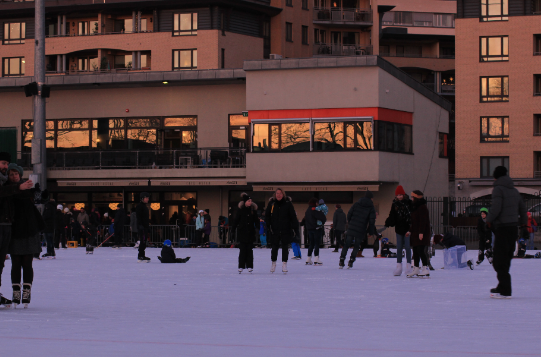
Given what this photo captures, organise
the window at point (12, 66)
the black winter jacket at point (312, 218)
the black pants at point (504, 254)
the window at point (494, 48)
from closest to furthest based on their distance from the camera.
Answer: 1. the black pants at point (504, 254)
2. the black winter jacket at point (312, 218)
3. the window at point (494, 48)
4. the window at point (12, 66)

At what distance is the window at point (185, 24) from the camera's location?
54.8m

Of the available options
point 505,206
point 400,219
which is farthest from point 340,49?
point 505,206

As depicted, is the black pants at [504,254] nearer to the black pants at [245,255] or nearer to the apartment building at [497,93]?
the black pants at [245,255]

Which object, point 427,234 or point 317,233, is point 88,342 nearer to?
point 427,234

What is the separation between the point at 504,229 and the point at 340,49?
2159 inches

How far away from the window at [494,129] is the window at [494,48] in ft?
13.3

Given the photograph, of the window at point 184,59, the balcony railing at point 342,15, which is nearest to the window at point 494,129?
the balcony railing at point 342,15

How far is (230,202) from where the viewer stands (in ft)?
124

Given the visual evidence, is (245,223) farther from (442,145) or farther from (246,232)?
(442,145)

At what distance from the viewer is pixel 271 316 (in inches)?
377

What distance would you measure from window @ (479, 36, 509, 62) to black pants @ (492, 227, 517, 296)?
46.3 m

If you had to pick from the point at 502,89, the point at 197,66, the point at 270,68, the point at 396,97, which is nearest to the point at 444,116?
the point at 396,97

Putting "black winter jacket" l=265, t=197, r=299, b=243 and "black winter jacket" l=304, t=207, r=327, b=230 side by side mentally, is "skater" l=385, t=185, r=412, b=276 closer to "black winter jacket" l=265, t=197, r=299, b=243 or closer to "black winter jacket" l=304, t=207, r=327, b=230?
"black winter jacket" l=265, t=197, r=299, b=243

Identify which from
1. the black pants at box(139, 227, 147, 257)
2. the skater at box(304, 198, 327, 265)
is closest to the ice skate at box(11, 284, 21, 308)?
the skater at box(304, 198, 327, 265)
